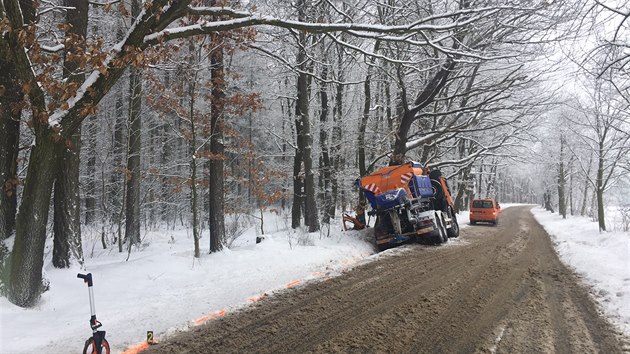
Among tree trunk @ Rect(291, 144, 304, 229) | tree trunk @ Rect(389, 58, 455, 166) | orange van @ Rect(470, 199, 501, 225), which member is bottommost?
orange van @ Rect(470, 199, 501, 225)

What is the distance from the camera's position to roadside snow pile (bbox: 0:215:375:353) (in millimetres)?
4688

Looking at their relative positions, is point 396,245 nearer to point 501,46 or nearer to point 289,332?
point 501,46

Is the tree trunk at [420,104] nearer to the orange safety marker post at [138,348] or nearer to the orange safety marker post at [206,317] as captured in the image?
the orange safety marker post at [206,317]

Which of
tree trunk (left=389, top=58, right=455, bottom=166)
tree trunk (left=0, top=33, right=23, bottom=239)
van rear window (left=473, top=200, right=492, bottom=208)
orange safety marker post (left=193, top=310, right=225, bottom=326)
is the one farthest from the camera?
van rear window (left=473, top=200, right=492, bottom=208)

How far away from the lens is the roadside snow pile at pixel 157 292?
4.69 meters

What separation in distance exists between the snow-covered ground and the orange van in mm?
14404

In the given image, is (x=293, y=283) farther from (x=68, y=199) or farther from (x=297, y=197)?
(x=297, y=197)

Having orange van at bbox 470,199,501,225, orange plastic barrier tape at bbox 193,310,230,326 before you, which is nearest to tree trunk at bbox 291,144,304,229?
orange plastic barrier tape at bbox 193,310,230,326

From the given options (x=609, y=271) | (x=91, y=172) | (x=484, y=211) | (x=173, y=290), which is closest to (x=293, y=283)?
(x=173, y=290)

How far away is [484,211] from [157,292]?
2361 cm

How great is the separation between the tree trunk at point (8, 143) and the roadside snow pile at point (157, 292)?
4.16 feet

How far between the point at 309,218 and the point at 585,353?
373 inches

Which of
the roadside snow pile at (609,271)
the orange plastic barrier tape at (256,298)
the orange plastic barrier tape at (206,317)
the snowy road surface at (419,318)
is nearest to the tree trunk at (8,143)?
the orange plastic barrier tape at (206,317)

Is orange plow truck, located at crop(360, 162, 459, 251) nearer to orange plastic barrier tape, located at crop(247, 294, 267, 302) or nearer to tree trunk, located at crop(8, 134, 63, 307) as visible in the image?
orange plastic barrier tape, located at crop(247, 294, 267, 302)
